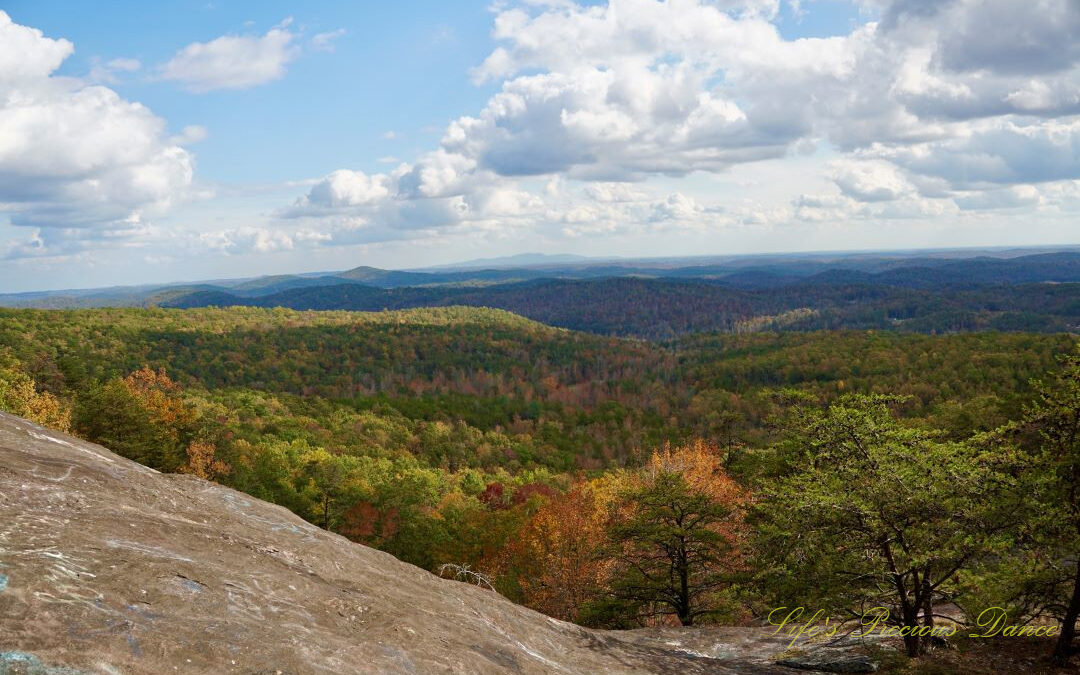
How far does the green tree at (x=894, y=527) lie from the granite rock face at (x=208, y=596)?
3514 mm

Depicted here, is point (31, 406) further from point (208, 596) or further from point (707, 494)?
point (707, 494)

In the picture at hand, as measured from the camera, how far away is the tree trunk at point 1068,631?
50.4ft

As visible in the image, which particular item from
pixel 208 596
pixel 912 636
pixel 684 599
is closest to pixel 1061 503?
pixel 912 636

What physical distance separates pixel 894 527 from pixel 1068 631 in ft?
17.8

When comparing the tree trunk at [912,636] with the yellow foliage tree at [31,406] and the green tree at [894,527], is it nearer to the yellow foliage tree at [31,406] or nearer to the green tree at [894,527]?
the green tree at [894,527]

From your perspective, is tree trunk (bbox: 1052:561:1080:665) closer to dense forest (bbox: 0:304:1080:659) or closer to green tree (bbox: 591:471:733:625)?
dense forest (bbox: 0:304:1080:659)

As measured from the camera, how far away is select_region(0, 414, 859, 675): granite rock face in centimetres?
805

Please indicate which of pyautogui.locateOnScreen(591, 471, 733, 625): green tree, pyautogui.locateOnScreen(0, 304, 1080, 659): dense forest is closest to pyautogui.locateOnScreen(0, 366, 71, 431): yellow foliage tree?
pyautogui.locateOnScreen(0, 304, 1080, 659): dense forest

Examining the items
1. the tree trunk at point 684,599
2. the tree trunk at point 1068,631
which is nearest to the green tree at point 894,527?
the tree trunk at point 1068,631

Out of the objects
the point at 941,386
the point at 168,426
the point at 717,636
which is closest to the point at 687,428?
the point at 941,386

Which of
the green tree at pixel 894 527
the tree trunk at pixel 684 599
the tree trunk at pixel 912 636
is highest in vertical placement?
the green tree at pixel 894 527

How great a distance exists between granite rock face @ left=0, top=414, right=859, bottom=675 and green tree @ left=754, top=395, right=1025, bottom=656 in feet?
11.5

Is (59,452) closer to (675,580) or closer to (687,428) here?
(675,580)

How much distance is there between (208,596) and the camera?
32.4 ft
